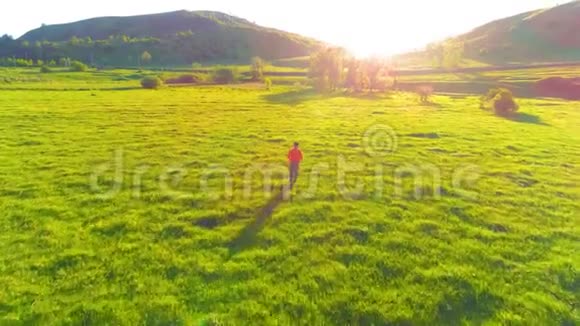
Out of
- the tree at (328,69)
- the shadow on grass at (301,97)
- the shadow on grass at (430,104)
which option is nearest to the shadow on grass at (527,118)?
the shadow on grass at (430,104)

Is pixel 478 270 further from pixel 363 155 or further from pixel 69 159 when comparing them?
pixel 69 159

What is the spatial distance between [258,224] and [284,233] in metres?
1.20

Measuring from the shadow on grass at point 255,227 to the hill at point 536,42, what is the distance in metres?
169

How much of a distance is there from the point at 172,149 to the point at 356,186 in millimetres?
13277

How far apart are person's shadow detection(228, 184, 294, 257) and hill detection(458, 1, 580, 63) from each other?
16876 centimetres

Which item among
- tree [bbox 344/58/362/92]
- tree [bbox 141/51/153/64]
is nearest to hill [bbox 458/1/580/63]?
tree [bbox 344/58/362/92]

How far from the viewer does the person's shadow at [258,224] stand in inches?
452

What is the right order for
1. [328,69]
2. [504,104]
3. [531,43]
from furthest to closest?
1. [531,43]
2. [328,69]
3. [504,104]

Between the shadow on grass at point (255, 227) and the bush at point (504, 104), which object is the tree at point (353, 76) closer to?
the bush at point (504, 104)

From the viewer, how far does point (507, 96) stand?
45.6 m

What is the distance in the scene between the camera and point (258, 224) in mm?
12945

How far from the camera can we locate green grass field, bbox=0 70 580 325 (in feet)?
28.5

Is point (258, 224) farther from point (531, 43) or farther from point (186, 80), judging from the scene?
point (531, 43)

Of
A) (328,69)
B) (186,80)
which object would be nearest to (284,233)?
(328,69)
